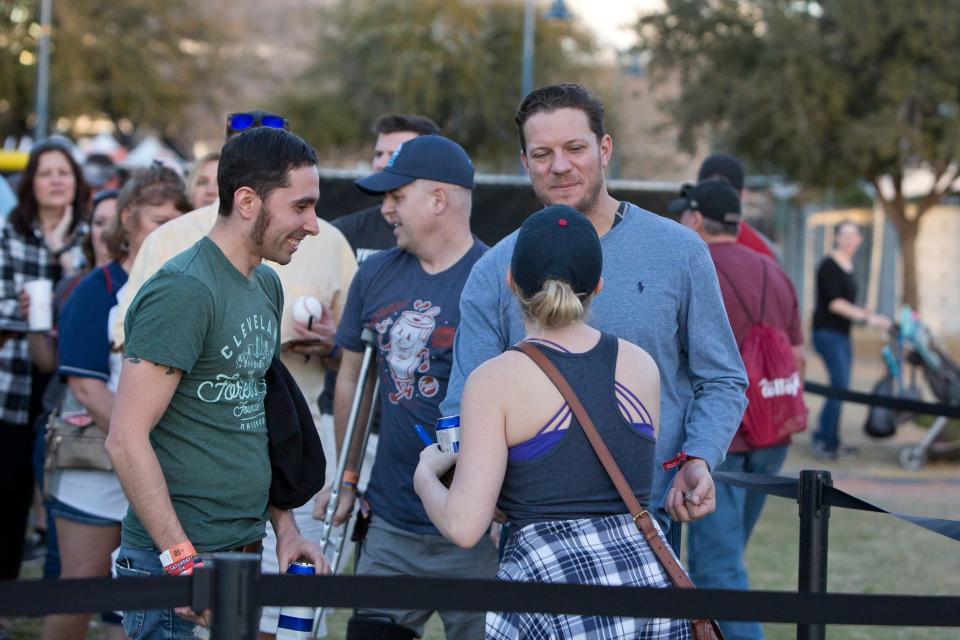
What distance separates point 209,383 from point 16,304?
3278 mm

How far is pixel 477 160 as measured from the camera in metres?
43.6

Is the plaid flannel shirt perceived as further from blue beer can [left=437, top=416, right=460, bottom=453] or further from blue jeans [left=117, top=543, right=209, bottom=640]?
blue beer can [left=437, top=416, right=460, bottom=453]

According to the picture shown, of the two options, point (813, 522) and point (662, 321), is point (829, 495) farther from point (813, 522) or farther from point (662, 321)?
point (662, 321)

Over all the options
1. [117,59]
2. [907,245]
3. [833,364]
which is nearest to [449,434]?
[833,364]

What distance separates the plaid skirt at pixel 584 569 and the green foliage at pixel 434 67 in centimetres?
3762

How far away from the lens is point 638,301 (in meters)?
3.81

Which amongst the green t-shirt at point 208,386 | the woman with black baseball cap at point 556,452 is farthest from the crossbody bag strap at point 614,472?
the green t-shirt at point 208,386

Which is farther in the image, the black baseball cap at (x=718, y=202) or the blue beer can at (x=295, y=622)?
the black baseball cap at (x=718, y=202)

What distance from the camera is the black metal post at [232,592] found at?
8.69 feet

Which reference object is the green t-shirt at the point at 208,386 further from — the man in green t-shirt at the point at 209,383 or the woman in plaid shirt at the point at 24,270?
the woman in plaid shirt at the point at 24,270

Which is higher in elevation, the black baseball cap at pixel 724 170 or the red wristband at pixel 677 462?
the black baseball cap at pixel 724 170

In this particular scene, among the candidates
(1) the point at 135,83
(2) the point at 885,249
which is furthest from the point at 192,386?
(1) the point at 135,83

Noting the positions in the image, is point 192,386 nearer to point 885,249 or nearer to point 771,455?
point 771,455

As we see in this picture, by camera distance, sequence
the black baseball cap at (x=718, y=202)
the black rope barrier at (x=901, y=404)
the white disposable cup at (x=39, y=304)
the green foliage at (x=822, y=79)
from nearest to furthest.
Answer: the black rope barrier at (x=901, y=404)
the white disposable cup at (x=39, y=304)
the black baseball cap at (x=718, y=202)
the green foliage at (x=822, y=79)
